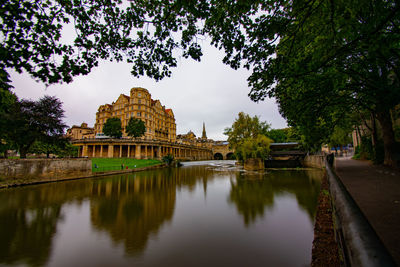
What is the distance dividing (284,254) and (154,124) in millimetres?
68772

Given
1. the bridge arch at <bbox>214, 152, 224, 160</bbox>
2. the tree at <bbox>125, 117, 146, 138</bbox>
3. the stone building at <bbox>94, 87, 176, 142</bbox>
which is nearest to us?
the tree at <bbox>125, 117, 146, 138</bbox>

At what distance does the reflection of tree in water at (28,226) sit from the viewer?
5438 millimetres

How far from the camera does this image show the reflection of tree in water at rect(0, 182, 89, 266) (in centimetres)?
544

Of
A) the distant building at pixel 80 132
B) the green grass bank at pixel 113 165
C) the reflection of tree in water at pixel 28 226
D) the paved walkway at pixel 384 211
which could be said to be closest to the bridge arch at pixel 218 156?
the distant building at pixel 80 132

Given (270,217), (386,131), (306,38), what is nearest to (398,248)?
(306,38)

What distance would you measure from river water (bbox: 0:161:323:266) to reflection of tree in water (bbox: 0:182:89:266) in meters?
0.03

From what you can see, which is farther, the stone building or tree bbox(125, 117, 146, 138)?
the stone building

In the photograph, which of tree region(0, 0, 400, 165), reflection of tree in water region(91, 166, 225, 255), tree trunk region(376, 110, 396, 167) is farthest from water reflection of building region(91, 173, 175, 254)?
tree trunk region(376, 110, 396, 167)

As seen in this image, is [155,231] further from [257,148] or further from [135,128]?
[135,128]

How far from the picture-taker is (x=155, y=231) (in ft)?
23.6

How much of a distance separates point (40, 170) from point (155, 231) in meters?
18.0

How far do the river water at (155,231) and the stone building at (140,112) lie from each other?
50.1 metres

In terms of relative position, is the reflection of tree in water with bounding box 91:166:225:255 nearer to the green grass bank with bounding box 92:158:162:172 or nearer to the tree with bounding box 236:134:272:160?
the green grass bank with bounding box 92:158:162:172

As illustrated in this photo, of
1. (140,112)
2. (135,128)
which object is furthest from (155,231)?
(140,112)
